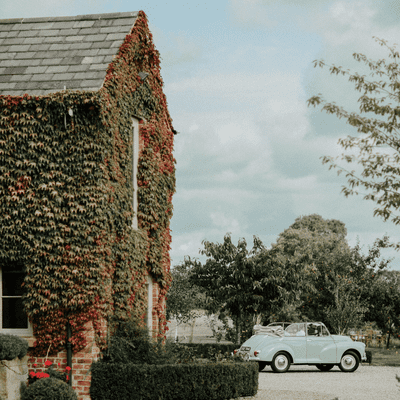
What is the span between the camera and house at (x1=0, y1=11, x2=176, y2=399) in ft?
37.8

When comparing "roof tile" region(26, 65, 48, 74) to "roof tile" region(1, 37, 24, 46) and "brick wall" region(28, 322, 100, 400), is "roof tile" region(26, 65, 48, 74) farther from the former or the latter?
"brick wall" region(28, 322, 100, 400)

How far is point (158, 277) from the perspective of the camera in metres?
15.2

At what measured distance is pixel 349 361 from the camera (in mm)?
19766

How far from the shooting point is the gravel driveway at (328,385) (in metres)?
13.0

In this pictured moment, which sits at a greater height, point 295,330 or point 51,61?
point 51,61

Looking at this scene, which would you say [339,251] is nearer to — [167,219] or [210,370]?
[167,219]

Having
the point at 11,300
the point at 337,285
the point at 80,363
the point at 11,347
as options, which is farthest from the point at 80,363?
the point at 337,285

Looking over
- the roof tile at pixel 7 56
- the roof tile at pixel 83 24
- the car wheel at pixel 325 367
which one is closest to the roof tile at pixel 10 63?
the roof tile at pixel 7 56

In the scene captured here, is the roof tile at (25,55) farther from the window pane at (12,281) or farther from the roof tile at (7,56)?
the window pane at (12,281)

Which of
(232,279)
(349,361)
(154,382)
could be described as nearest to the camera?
(154,382)

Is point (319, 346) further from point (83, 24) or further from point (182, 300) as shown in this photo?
point (83, 24)

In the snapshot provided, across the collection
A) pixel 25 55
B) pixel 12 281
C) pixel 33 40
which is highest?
pixel 33 40

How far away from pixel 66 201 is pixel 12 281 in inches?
86.2

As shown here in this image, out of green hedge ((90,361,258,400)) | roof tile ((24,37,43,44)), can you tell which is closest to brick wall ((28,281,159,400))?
green hedge ((90,361,258,400))
